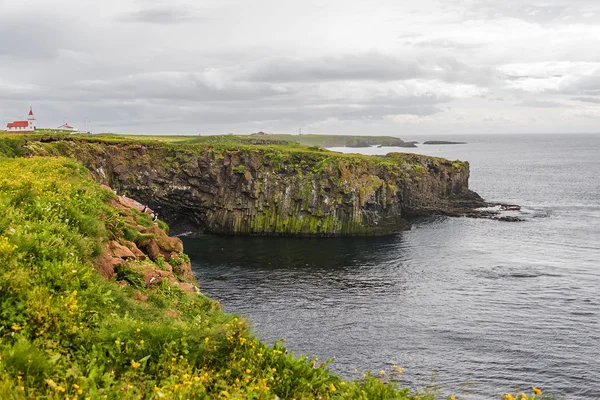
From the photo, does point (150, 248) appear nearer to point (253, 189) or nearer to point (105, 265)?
point (105, 265)

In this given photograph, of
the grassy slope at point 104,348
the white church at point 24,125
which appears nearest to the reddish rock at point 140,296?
the grassy slope at point 104,348

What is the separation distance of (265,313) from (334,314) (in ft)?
22.0

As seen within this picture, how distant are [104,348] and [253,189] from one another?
8439cm

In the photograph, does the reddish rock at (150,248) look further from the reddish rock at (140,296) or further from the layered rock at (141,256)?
the reddish rock at (140,296)

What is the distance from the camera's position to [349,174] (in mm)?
95625

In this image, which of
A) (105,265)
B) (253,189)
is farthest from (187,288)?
(253,189)

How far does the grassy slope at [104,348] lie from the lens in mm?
8992

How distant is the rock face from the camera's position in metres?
91.5

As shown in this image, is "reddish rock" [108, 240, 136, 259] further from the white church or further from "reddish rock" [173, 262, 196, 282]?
the white church

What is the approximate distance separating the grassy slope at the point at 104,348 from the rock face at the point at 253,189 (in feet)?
255

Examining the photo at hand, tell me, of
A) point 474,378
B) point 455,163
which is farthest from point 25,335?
point 455,163

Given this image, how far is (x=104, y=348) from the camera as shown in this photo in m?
10.5

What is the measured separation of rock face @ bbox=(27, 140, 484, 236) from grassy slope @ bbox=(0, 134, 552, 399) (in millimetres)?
77747

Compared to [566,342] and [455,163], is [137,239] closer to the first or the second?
[566,342]
